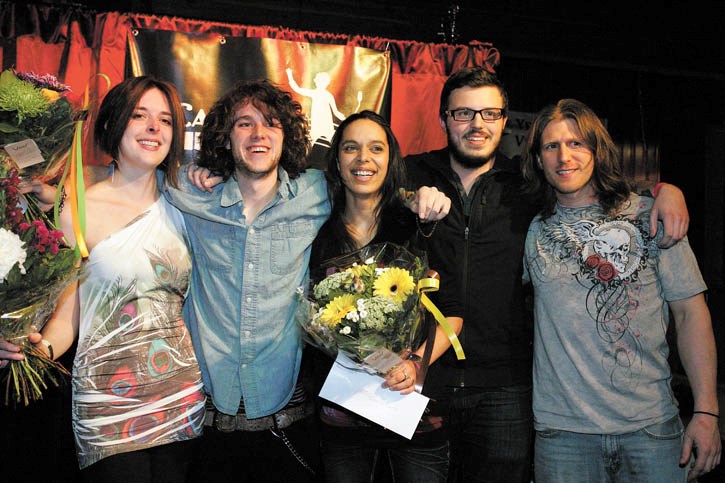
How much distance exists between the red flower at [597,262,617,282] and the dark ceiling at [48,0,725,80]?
2877mm

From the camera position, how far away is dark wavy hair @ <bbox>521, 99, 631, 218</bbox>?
230 centimetres

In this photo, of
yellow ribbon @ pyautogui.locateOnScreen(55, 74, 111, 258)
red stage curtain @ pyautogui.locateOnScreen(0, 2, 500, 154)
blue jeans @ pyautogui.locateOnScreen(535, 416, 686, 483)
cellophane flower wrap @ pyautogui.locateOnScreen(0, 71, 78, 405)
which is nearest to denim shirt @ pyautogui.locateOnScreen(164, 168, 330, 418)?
yellow ribbon @ pyautogui.locateOnScreen(55, 74, 111, 258)

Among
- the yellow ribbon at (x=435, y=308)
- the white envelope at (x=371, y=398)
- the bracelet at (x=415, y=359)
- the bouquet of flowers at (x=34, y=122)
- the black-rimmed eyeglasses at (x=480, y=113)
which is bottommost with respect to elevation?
the white envelope at (x=371, y=398)

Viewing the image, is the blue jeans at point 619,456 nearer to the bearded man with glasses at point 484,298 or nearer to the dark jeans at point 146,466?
the bearded man with glasses at point 484,298

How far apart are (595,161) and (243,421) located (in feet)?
5.15

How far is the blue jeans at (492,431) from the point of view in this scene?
7.69 feet

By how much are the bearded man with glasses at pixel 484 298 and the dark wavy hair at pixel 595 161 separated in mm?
87

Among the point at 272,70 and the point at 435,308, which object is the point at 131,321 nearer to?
the point at 435,308

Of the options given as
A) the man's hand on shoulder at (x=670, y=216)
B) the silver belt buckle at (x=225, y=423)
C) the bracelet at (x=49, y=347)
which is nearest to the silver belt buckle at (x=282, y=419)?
the silver belt buckle at (x=225, y=423)

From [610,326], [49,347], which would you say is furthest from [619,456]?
[49,347]

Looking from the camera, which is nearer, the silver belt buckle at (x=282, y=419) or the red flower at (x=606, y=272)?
the red flower at (x=606, y=272)

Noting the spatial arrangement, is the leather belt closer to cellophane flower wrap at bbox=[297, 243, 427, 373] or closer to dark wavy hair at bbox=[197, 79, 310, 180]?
cellophane flower wrap at bbox=[297, 243, 427, 373]

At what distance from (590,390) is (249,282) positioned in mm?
1237

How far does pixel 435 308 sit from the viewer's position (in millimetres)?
2158
